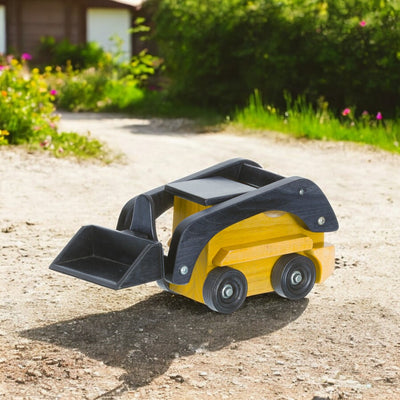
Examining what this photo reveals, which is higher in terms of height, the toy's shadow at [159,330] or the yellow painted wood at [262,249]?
the yellow painted wood at [262,249]

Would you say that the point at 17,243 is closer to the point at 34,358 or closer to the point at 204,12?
the point at 34,358

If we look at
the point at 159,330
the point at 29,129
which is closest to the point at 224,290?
the point at 159,330

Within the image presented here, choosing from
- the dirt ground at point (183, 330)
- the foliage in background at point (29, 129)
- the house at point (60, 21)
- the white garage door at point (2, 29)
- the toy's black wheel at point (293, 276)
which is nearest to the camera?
the dirt ground at point (183, 330)

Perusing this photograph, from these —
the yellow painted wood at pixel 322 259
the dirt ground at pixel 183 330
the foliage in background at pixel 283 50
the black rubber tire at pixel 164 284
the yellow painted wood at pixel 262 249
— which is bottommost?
the dirt ground at pixel 183 330

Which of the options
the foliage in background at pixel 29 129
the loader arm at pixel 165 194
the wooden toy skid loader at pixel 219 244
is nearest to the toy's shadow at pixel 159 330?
the wooden toy skid loader at pixel 219 244

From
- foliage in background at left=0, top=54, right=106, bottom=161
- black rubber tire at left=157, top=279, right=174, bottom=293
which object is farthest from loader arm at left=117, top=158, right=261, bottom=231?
foliage in background at left=0, top=54, right=106, bottom=161

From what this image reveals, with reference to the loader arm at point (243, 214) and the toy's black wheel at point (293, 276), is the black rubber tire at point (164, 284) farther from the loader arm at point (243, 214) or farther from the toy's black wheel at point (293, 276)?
the toy's black wheel at point (293, 276)

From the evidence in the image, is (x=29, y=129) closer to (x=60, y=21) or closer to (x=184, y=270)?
(x=184, y=270)
